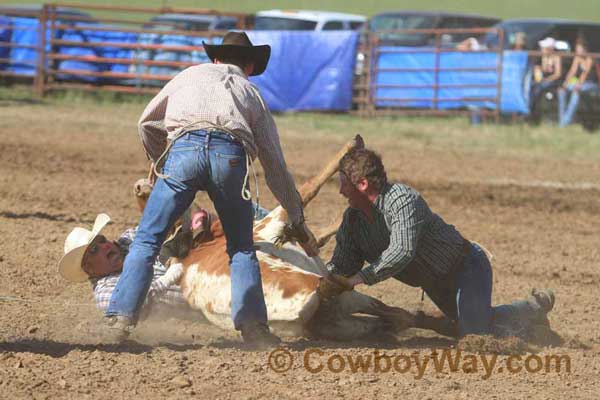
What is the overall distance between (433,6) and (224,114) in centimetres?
3057

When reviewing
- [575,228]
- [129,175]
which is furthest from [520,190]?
[129,175]

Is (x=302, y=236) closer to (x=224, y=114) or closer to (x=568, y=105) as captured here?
(x=224, y=114)

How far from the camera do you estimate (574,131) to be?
17.0 meters

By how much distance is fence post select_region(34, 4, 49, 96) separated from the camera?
1952 cm

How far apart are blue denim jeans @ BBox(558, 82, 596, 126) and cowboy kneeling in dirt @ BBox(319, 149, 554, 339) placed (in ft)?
41.2

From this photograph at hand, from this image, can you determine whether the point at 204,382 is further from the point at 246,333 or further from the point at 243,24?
the point at 243,24

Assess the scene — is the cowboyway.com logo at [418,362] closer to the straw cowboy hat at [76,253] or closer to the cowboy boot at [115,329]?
the cowboy boot at [115,329]

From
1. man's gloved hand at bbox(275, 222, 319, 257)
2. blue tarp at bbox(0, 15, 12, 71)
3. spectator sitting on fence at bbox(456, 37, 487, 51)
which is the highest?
spectator sitting on fence at bbox(456, 37, 487, 51)

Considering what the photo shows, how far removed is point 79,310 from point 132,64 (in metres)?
14.1

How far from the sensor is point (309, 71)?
1892 cm

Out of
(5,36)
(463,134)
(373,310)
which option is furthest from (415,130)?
(373,310)

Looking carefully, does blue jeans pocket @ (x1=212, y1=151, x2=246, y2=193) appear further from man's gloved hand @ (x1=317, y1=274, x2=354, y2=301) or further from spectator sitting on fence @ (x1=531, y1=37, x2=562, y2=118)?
spectator sitting on fence @ (x1=531, y1=37, x2=562, y2=118)

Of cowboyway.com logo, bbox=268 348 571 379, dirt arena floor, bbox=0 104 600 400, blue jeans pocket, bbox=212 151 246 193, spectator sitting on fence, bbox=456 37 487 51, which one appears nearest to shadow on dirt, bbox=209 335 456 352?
dirt arena floor, bbox=0 104 600 400

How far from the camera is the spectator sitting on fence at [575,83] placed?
17.7 meters
